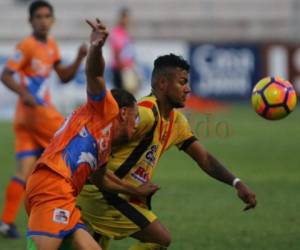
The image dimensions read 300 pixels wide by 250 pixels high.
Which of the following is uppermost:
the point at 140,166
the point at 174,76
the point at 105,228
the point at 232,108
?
the point at 174,76

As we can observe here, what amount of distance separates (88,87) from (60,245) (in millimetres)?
1072

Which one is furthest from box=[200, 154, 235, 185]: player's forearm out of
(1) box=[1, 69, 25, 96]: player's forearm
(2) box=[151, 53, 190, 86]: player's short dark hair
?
(1) box=[1, 69, 25, 96]: player's forearm

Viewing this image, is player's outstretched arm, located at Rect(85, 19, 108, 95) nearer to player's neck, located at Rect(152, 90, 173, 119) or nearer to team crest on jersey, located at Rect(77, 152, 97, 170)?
team crest on jersey, located at Rect(77, 152, 97, 170)

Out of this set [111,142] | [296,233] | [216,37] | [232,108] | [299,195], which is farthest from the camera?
[216,37]

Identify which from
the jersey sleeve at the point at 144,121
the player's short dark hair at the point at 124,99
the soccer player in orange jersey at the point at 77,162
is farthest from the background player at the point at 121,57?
the soccer player in orange jersey at the point at 77,162

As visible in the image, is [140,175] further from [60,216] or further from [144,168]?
[60,216]

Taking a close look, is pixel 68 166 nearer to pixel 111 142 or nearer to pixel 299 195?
pixel 111 142

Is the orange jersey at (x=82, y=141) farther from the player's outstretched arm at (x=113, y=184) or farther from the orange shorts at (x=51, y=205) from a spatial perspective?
the player's outstretched arm at (x=113, y=184)

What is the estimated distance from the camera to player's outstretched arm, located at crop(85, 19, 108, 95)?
6.06m

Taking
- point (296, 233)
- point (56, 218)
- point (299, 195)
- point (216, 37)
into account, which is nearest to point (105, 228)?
point (56, 218)

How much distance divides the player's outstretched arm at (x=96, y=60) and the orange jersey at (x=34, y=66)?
13.5ft

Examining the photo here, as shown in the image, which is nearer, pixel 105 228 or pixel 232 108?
pixel 105 228

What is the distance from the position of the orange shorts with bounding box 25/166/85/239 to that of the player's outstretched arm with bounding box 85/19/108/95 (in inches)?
25.6

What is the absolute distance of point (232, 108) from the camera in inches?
933
